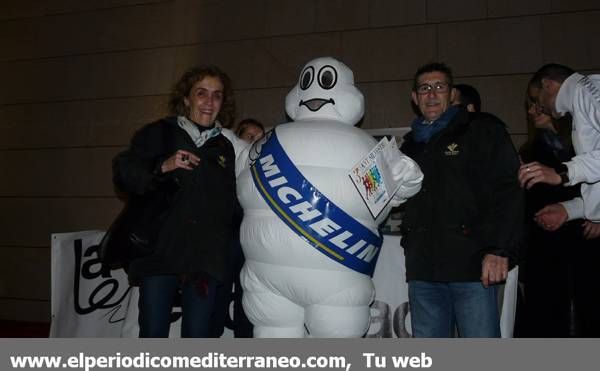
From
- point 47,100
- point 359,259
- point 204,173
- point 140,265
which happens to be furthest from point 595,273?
point 47,100

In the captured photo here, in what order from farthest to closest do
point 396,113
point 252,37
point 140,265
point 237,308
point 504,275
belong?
point 252,37 → point 396,113 → point 237,308 → point 140,265 → point 504,275

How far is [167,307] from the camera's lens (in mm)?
1654

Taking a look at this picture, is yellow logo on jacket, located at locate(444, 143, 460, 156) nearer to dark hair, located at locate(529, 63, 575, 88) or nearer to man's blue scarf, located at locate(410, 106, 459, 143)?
man's blue scarf, located at locate(410, 106, 459, 143)

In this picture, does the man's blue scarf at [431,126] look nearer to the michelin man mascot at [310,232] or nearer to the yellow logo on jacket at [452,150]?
the yellow logo on jacket at [452,150]

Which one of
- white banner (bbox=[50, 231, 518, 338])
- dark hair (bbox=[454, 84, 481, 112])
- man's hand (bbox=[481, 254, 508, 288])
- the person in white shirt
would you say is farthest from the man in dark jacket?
white banner (bbox=[50, 231, 518, 338])

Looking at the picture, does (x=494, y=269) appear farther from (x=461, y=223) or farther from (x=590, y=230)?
(x=590, y=230)

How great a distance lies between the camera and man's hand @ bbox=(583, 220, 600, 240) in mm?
1913

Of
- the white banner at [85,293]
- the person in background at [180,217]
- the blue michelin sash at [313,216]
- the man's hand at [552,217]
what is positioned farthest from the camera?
the white banner at [85,293]

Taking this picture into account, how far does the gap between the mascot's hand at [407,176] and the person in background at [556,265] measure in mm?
732

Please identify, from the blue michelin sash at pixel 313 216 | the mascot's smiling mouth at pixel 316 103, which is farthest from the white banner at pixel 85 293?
the mascot's smiling mouth at pixel 316 103

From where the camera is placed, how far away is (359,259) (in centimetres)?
159

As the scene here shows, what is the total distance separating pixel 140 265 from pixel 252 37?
2.60 m

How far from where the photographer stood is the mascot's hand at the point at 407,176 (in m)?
1.60

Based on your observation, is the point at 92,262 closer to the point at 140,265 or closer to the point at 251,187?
the point at 140,265
